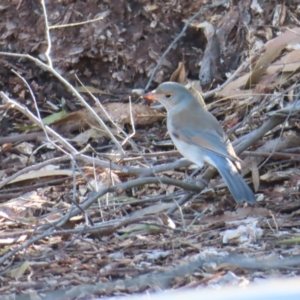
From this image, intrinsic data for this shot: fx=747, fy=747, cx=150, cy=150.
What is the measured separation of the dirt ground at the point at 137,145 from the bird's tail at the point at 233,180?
0.52 ft

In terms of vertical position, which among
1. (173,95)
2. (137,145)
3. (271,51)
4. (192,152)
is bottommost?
(137,145)

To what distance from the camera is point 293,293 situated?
4.48ft

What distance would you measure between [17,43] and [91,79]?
830 millimetres

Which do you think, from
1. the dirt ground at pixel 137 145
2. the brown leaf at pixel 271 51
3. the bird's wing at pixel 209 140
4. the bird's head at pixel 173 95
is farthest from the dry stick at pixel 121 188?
the brown leaf at pixel 271 51

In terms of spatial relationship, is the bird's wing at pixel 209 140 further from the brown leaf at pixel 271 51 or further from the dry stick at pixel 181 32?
the dry stick at pixel 181 32

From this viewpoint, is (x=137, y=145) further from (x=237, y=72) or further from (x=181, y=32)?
(x=181, y=32)

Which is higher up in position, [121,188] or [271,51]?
[271,51]

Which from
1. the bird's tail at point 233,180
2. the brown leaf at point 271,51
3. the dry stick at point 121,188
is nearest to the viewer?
the dry stick at point 121,188

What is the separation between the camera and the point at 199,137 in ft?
19.3

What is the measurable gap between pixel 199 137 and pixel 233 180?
2.76 ft

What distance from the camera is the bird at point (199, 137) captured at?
16.8 ft

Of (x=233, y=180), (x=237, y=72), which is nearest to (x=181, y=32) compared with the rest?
(x=237, y=72)

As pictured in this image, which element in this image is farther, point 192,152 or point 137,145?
point 137,145

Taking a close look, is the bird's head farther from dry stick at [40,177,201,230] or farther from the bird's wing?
dry stick at [40,177,201,230]
